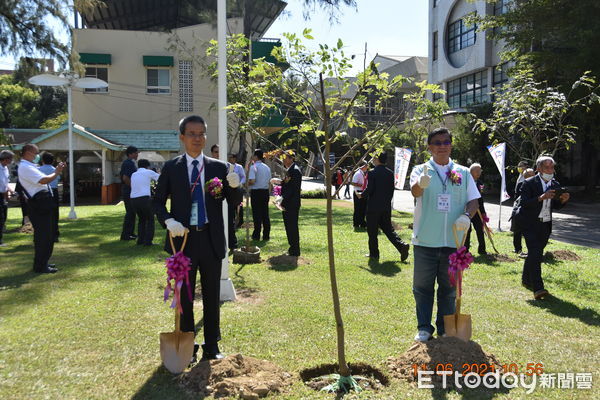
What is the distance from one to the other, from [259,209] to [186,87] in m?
20.2

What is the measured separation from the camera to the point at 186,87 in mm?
29453

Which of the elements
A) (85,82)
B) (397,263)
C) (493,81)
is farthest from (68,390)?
(493,81)

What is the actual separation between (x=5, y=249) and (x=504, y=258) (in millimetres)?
10385

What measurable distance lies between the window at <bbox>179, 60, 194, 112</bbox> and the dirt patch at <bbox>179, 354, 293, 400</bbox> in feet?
89.5

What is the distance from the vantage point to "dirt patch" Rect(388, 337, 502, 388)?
3941 millimetres

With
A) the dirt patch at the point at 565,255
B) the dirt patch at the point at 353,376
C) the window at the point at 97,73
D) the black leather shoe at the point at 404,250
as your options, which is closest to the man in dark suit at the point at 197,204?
the dirt patch at the point at 353,376

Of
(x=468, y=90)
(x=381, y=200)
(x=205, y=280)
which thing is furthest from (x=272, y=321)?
(x=468, y=90)

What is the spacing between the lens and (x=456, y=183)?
450 cm

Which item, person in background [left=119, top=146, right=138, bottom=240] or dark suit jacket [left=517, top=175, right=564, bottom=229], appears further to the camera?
person in background [left=119, top=146, right=138, bottom=240]

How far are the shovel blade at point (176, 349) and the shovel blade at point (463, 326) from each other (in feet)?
7.78

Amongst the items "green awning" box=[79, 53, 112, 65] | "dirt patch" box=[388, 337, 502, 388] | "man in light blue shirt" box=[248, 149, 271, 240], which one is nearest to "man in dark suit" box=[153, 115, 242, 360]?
"dirt patch" box=[388, 337, 502, 388]

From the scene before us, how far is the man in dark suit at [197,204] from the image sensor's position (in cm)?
409

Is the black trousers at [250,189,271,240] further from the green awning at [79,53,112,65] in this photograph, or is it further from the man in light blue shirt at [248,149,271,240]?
the green awning at [79,53,112,65]

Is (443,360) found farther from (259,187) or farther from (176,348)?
(259,187)
